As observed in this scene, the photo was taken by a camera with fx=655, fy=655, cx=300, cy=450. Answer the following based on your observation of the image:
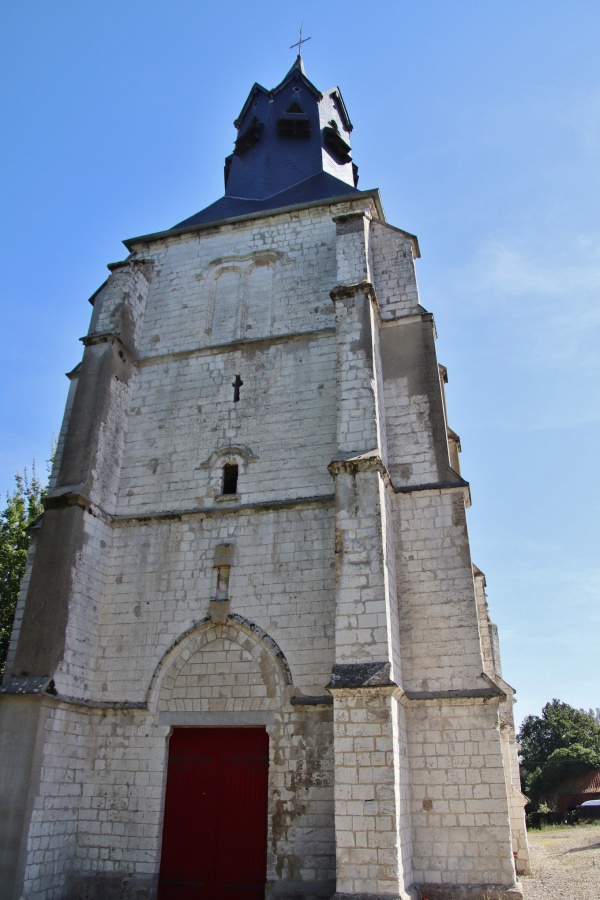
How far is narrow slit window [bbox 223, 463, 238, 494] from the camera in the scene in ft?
31.5

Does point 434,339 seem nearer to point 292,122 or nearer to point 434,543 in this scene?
point 434,543

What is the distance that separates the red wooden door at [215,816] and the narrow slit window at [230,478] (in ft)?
10.6

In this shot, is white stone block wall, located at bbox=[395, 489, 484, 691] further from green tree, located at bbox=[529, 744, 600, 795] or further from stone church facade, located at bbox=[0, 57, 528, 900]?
green tree, located at bbox=[529, 744, 600, 795]

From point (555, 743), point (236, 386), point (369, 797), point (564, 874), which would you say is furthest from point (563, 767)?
point (369, 797)

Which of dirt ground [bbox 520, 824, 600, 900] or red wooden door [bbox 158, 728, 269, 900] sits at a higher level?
red wooden door [bbox 158, 728, 269, 900]

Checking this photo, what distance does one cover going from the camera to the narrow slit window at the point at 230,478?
9.60 meters

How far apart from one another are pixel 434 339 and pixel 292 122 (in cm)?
825

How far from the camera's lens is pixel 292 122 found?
15.3 metres

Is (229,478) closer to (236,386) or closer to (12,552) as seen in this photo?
(236,386)

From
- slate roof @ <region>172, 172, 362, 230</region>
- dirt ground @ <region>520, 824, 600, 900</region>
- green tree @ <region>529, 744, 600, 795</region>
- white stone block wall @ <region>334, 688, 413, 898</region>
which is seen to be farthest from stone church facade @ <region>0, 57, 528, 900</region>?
green tree @ <region>529, 744, 600, 795</region>

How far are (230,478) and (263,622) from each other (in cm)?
228

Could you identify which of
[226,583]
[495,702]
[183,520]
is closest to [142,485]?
[183,520]

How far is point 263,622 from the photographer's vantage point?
8.41 metres

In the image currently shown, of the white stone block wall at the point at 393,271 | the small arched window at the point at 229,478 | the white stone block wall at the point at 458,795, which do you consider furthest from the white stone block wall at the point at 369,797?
the white stone block wall at the point at 393,271
